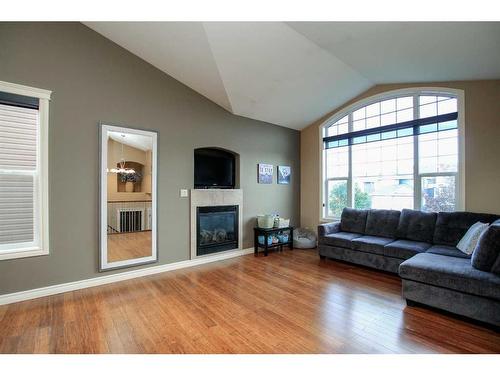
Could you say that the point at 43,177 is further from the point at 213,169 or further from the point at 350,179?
the point at 350,179

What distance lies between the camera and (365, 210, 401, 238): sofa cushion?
12.7 ft

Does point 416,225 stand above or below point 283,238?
above

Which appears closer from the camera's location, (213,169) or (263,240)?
(213,169)

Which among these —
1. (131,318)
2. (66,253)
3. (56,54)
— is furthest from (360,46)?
(66,253)

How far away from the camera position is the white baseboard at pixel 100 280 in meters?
2.58

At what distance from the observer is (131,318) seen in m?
2.23

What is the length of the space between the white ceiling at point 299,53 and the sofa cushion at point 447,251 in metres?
2.30

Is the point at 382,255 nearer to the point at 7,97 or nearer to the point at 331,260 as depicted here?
the point at 331,260

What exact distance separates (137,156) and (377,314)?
3.44 meters

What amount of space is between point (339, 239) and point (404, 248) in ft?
3.00

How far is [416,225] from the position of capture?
3.63m

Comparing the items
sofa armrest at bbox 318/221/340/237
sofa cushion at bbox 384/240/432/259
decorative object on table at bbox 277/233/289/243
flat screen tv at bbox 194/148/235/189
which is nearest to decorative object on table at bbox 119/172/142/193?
flat screen tv at bbox 194/148/235/189

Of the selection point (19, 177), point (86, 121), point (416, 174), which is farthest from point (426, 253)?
point (19, 177)

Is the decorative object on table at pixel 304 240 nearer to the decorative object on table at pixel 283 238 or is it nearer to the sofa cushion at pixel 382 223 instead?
the decorative object on table at pixel 283 238
